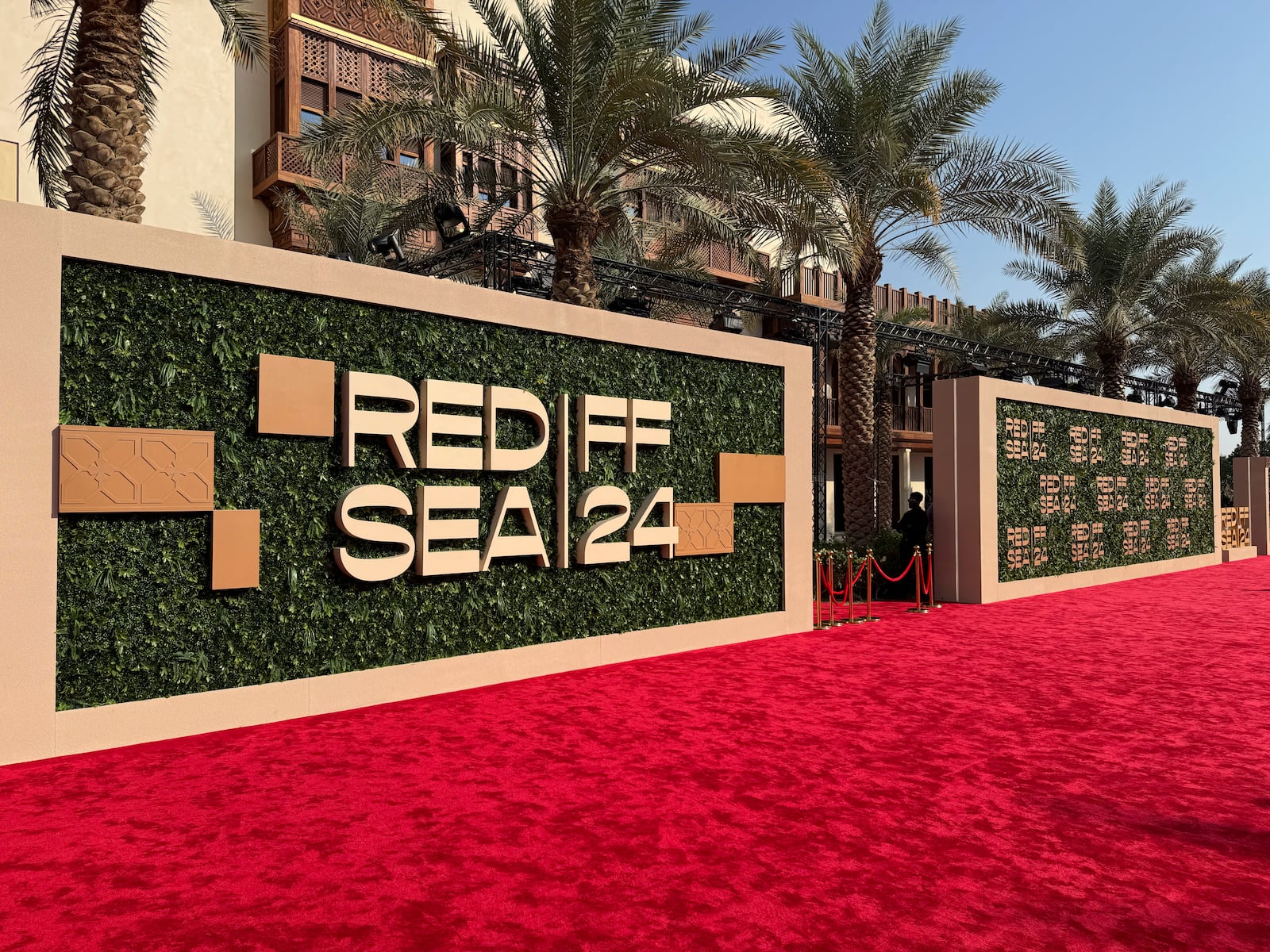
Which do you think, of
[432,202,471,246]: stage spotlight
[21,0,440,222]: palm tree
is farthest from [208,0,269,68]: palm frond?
[432,202,471,246]: stage spotlight

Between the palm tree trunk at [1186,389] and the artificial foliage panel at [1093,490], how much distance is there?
24.4 feet

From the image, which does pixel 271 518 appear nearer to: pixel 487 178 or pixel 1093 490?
pixel 487 178

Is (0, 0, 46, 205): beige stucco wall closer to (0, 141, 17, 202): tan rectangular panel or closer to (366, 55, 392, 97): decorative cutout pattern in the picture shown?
(0, 141, 17, 202): tan rectangular panel

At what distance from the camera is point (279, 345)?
23.3ft

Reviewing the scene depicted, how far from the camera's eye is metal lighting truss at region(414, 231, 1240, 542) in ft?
43.0

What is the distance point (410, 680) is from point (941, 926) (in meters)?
5.22

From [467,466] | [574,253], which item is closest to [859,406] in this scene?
[574,253]

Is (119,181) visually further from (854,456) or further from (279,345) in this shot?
(854,456)

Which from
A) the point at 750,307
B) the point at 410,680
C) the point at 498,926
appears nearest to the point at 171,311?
the point at 410,680

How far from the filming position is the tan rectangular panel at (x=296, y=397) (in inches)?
274

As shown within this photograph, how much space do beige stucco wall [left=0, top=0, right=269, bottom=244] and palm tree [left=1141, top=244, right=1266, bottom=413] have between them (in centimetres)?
2327

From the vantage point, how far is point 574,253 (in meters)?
12.2

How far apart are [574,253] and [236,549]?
22.7 ft

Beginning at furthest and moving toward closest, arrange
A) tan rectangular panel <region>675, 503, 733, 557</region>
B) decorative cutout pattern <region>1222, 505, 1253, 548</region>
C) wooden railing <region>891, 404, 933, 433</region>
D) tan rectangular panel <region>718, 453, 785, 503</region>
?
1. wooden railing <region>891, 404, 933, 433</region>
2. decorative cutout pattern <region>1222, 505, 1253, 548</region>
3. tan rectangular panel <region>718, 453, 785, 503</region>
4. tan rectangular panel <region>675, 503, 733, 557</region>
